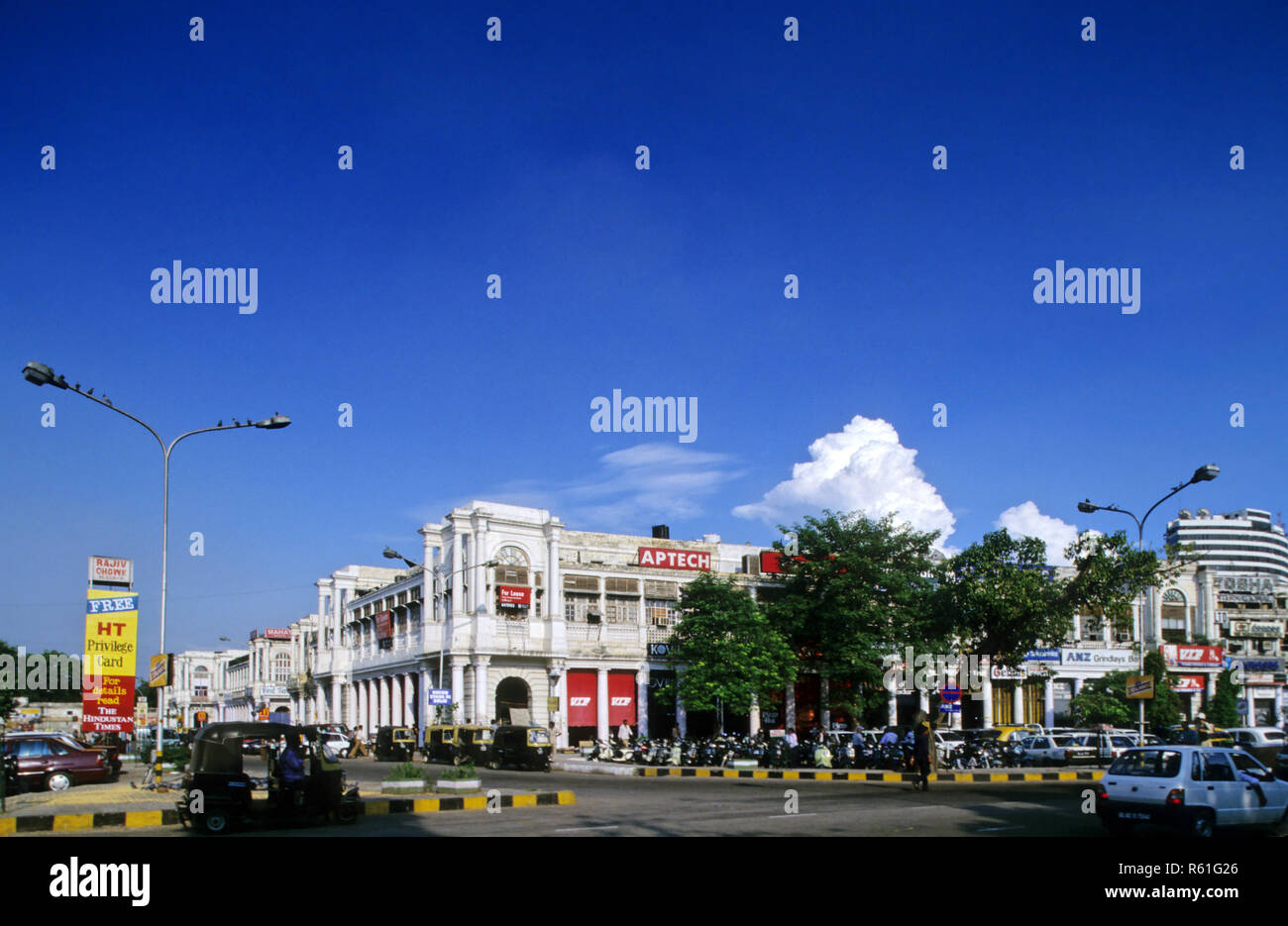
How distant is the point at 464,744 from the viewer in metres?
39.3

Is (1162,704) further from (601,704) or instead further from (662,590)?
(601,704)

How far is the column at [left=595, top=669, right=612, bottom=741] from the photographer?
52.9 meters

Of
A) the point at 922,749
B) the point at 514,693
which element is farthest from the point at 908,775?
the point at 514,693

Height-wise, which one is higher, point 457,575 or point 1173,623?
point 457,575

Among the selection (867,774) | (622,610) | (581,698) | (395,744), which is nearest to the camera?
(867,774)

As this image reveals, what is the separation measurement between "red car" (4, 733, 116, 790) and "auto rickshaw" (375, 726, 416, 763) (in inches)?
669

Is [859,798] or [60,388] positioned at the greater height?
[60,388]

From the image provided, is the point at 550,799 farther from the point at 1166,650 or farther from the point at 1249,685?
the point at 1249,685

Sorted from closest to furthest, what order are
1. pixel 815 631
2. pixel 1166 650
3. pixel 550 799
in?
pixel 550 799, pixel 815 631, pixel 1166 650

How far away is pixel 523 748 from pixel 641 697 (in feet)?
61.7

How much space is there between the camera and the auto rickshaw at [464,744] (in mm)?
38938
